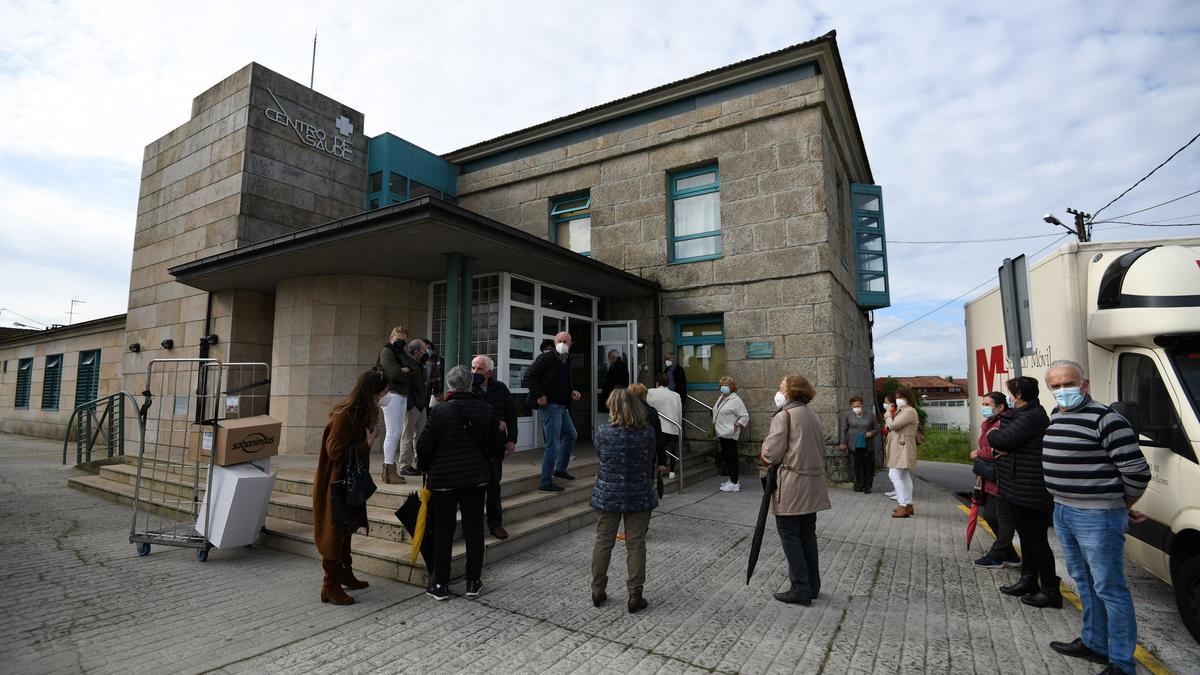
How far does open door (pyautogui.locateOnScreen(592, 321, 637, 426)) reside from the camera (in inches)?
398

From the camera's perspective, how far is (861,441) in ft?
27.6

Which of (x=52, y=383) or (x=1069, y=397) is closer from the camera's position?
(x=1069, y=397)

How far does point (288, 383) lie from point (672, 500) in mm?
6733

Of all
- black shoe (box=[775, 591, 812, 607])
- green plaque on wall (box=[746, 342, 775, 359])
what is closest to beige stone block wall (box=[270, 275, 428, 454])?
green plaque on wall (box=[746, 342, 775, 359])

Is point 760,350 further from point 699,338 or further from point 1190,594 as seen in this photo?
point 1190,594

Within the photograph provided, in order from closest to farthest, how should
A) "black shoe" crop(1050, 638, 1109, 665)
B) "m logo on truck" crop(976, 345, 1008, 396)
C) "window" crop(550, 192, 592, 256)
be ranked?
"black shoe" crop(1050, 638, 1109, 665)
"m logo on truck" crop(976, 345, 1008, 396)
"window" crop(550, 192, 592, 256)

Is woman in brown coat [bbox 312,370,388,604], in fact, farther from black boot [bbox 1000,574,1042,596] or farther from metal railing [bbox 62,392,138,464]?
metal railing [bbox 62,392,138,464]

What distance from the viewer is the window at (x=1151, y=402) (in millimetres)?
3717

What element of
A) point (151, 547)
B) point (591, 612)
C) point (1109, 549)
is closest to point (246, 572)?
point (151, 547)

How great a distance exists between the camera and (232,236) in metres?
10.4

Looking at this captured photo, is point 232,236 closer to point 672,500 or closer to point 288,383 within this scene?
point 288,383

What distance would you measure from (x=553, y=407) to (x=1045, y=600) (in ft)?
15.1

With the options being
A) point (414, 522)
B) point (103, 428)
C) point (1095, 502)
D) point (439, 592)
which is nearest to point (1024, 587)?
point (1095, 502)

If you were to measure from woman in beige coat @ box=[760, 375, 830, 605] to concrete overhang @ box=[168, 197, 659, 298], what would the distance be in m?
4.25
